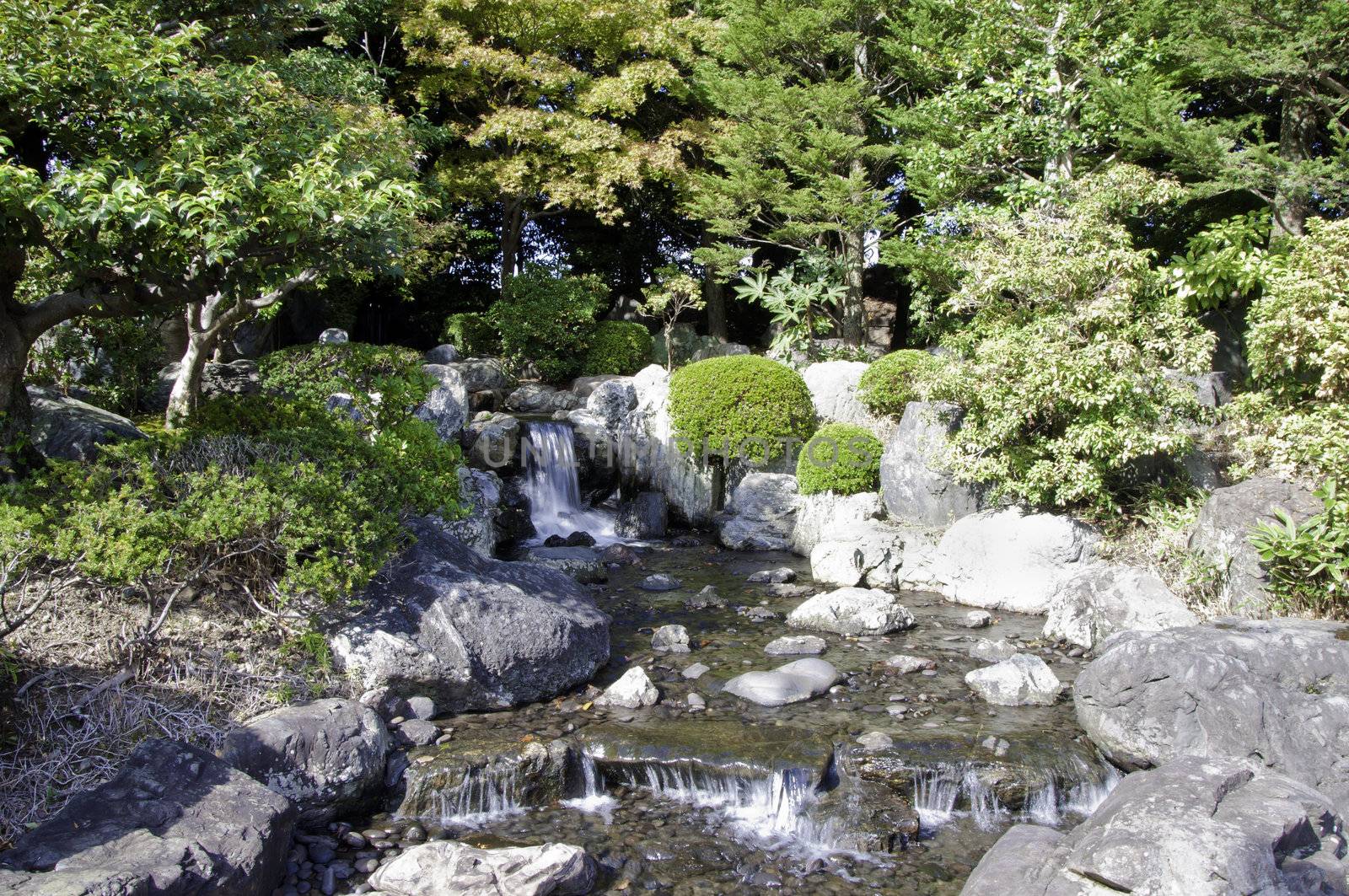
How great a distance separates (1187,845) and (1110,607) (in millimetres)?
5106

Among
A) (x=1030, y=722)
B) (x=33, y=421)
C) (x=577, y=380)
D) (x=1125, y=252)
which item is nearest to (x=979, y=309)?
(x=1125, y=252)

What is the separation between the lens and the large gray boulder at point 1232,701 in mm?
6203

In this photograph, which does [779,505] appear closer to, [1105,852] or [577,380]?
[577,380]

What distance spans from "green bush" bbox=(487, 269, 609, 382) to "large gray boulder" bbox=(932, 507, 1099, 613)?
1058 centimetres

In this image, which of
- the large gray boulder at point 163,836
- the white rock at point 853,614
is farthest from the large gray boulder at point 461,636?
the white rock at point 853,614

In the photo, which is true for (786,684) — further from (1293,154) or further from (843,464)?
(1293,154)

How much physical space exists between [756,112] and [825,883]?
16.2m

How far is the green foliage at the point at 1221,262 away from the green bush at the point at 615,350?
10.8 meters

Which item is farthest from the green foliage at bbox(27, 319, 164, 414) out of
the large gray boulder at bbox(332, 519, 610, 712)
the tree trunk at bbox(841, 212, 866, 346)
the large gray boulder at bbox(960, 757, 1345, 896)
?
the tree trunk at bbox(841, 212, 866, 346)

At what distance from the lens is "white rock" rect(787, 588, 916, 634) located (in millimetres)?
9711

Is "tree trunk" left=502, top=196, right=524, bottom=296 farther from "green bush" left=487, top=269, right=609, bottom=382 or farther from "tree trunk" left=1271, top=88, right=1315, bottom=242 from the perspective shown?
"tree trunk" left=1271, top=88, right=1315, bottom=242

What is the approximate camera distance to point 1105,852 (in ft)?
14.8

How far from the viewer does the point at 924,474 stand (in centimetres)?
1227

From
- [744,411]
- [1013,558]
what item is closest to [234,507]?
[1013,558]
